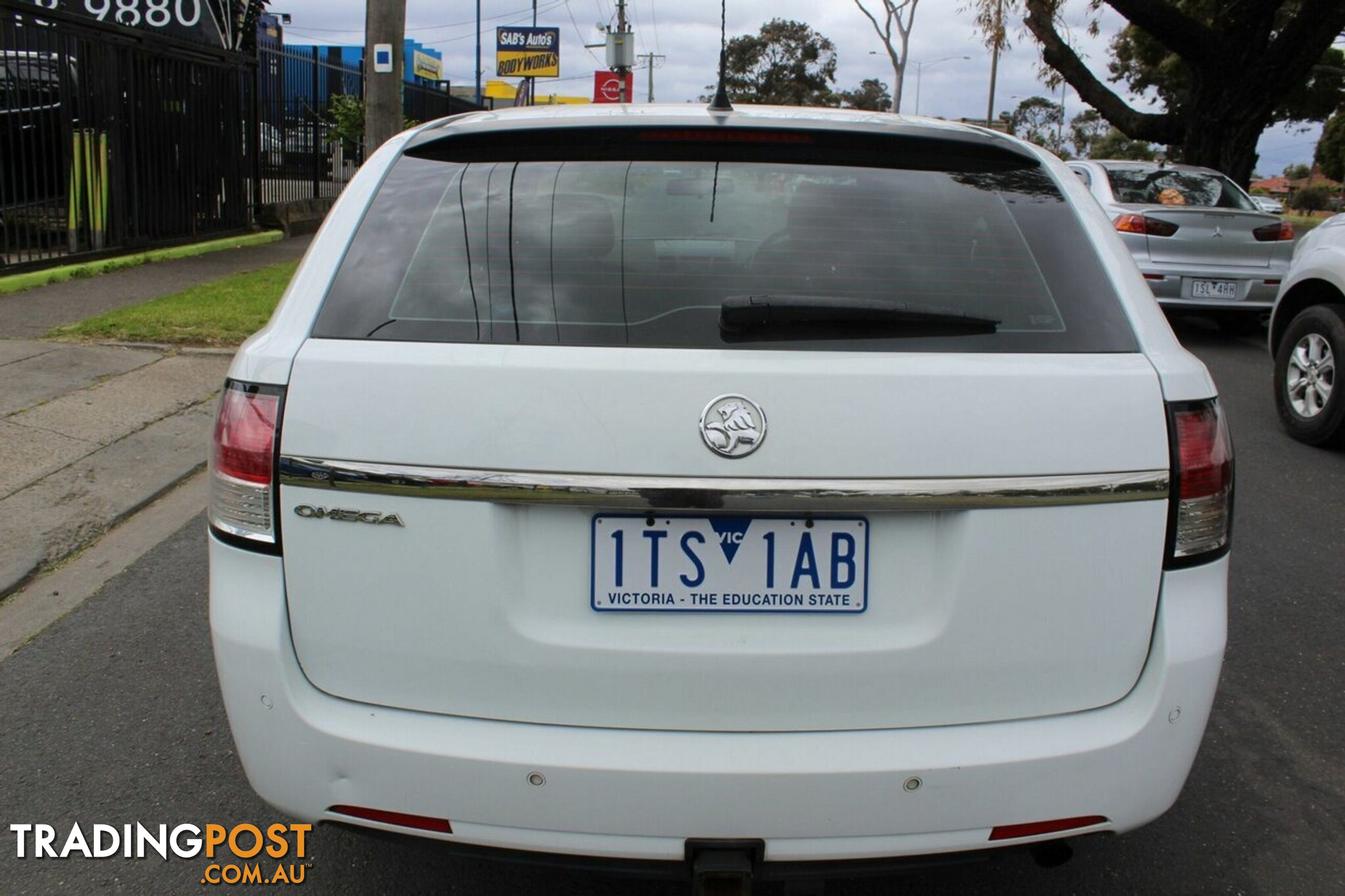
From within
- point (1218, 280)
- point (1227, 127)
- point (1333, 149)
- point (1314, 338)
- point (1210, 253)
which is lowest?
point (1314, 338)

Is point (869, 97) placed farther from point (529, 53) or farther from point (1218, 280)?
point (1218, 280)

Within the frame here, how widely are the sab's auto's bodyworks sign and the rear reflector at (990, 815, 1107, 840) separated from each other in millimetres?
42441

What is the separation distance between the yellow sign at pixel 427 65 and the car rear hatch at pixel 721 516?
56901 millimetres

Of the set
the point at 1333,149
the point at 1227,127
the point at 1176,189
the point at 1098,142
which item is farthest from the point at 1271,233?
the point at 1098,142

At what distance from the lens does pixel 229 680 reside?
2.10 m

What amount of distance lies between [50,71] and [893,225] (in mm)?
10358

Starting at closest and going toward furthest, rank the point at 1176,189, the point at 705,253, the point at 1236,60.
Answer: the point at 705,253 < the point at 1176,189 < the point at 1236,60

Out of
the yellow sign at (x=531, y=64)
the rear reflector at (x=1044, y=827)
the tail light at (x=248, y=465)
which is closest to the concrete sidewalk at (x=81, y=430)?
the tail light at (x=248, y=465)

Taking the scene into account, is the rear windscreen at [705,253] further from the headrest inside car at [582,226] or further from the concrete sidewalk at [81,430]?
the concrete sidewalk at [81,430]

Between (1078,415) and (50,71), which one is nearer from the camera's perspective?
(1078,415)

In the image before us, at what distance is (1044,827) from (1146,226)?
30.5 ft

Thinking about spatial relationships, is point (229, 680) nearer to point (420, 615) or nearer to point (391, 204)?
point (420, 615)

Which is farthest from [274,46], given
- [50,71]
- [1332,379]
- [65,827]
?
[65,827]

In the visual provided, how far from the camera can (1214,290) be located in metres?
10.2
